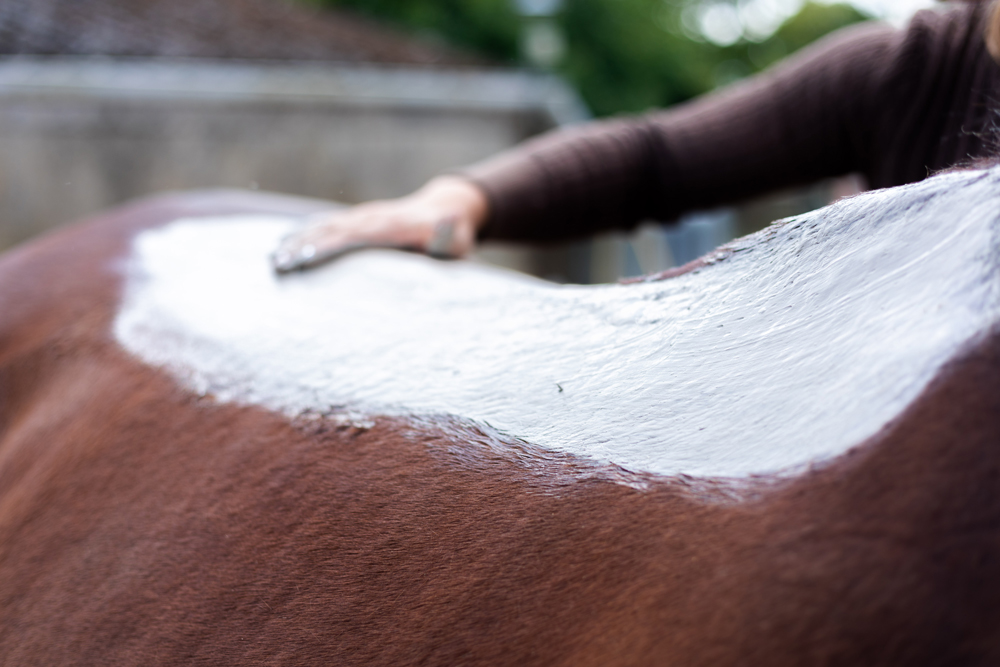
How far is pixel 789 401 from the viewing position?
1.39ft

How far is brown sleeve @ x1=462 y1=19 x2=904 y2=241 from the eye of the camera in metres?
1.07

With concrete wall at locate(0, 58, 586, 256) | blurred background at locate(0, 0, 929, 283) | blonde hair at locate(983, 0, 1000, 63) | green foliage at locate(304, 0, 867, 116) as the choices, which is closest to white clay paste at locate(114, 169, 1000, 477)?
blonde hair at locate(983, 0, 1000, 63)

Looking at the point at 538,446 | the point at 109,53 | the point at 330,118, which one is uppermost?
the point at 109,53

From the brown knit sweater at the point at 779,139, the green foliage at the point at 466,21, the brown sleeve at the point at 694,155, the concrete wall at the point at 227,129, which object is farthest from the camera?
the green foliage at the point at 466,21

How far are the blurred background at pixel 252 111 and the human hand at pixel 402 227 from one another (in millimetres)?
1103

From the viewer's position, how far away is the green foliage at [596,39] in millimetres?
8750

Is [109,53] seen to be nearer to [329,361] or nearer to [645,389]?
[329,361]

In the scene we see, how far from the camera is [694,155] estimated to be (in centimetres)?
122

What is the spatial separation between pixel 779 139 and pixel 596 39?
919 cm

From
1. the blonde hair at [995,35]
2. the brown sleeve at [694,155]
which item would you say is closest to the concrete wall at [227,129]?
the brown sleeve at [694,155]

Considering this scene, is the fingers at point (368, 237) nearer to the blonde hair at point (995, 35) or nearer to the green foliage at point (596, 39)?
the blonde hair at point (995, 35)

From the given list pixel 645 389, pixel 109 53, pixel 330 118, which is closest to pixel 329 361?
pixel 645 389

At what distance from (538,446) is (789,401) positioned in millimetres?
160

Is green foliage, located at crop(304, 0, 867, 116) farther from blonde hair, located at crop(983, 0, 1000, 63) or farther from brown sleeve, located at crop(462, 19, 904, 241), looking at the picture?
blonde hair, located at crop(983, 0, 1000, 63)
